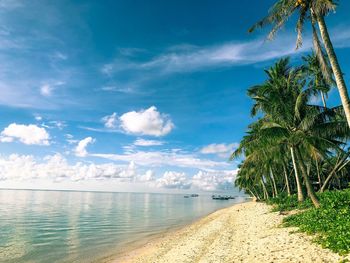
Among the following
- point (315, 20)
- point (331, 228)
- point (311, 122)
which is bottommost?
point (331, 228)

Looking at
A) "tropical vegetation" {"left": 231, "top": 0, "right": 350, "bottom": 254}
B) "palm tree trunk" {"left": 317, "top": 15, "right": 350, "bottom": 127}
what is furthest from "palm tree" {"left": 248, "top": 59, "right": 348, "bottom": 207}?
"palm tree trunk" {"left": 317, "top": 15, "right": 350, "bottom": 127}

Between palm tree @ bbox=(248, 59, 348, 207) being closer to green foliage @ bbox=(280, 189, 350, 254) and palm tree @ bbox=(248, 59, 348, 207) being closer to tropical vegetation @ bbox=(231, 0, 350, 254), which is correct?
tropical vegetation @ bbox=(231, 0, 350, 254)

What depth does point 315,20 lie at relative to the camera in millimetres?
13984

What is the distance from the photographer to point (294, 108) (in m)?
20.0

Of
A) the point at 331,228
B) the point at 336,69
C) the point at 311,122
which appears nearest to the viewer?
the point at 331,228

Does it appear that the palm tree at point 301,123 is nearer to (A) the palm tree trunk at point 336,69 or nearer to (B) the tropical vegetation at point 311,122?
(B) the tropical vegetation at point 311,122

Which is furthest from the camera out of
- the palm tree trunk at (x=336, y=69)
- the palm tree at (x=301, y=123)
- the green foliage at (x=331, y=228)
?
the palm tree at (x=301, y=123)

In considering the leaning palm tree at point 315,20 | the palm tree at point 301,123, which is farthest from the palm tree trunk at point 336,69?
the palm tree at point 301,123

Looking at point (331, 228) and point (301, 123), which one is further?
point (301, 123)

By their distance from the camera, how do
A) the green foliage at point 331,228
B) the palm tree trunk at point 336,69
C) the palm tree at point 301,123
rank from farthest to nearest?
the palm tree at point 301,123 < the palm tree trunk at point 336,69 < the green foliage at point 331,228

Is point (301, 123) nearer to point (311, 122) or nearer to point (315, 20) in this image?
point (311, 122)

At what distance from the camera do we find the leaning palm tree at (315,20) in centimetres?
1216

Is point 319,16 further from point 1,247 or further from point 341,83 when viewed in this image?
point 1,247

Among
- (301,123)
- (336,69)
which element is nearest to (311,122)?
(301,123)
